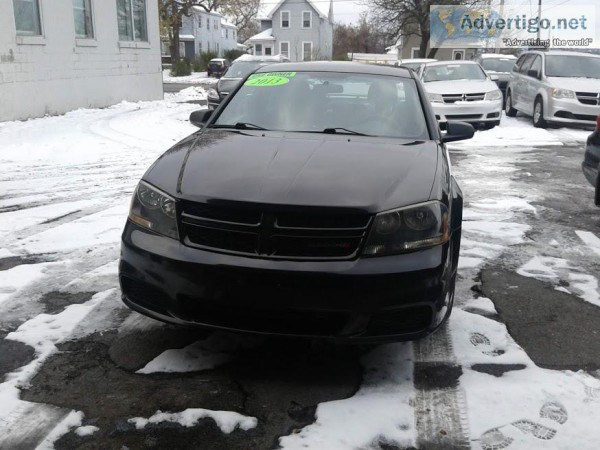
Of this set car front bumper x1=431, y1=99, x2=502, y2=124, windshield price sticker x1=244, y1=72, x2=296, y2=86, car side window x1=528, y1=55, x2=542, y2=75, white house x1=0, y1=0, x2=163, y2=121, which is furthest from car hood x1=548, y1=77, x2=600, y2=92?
white house x1=0, y1=0, x2=163, y2=121

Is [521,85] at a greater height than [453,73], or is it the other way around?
[453,73]

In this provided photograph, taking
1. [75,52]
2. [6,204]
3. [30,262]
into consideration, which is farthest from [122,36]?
[30,262]

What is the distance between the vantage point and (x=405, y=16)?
42.4 metres

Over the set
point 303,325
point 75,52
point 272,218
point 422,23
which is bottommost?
point 303,325

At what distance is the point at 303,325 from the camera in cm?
288

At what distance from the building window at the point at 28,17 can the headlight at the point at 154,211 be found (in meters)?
11.6

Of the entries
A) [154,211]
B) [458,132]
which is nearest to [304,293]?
[154,211]

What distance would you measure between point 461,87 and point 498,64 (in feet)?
31.7

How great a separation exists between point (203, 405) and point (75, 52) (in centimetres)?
1430

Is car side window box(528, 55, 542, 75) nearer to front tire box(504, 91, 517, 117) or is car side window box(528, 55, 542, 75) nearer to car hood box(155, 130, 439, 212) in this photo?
front tire box(504, 91, 517, 117)

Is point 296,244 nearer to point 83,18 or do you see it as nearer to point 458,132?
point 458,132

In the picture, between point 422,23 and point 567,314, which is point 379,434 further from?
point 422,23

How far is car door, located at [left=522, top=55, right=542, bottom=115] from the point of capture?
15.2 m

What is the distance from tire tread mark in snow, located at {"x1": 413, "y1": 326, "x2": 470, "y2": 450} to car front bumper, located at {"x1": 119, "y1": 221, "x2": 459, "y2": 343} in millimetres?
319
